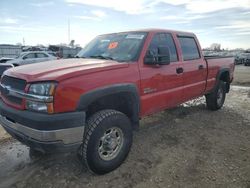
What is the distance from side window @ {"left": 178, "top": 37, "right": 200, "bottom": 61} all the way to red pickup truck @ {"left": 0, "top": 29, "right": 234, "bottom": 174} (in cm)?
6

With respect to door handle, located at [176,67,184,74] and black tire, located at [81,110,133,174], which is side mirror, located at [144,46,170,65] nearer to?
door handle, located at [176,67,184,74]

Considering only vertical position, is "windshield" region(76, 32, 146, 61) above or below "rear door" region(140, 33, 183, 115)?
above

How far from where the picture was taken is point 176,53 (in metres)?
4.92

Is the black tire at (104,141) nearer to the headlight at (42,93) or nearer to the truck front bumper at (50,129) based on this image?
the truck front bumper at (50,129)

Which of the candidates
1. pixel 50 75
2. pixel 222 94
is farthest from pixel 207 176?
pixel 222 94

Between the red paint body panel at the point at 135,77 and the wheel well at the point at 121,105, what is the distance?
0.18 metres

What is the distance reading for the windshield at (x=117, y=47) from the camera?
160 inches

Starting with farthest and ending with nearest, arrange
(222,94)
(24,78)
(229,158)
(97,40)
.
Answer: (222,94), (97,40), (229,158), (24,78)

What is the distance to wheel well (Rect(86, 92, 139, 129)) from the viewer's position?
11.8 ft

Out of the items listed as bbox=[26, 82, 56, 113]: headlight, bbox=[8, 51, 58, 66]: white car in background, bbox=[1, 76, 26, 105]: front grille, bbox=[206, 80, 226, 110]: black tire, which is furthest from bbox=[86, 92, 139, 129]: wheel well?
bbox=[8, 51, 58, 66]: white car in background

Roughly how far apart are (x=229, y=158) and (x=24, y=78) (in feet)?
10.4

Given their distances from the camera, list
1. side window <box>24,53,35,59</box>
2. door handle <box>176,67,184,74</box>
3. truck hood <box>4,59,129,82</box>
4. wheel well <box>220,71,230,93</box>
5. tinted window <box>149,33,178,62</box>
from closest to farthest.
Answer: truck hood <box>4,59,129,82</box>, tinted window <box>149,33,178,62</box>, door handle <box>176,67,184,74</box>, wheel well <box>220,71,230,93</box>, side window <box>24,53,35,59</box>

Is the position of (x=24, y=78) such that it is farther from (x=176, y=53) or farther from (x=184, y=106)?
(x=184, y=106)

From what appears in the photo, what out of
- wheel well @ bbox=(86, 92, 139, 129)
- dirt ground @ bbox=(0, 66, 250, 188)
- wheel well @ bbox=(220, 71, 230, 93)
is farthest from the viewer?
wheel well @ bbox=(220, 71, 230, 93)
